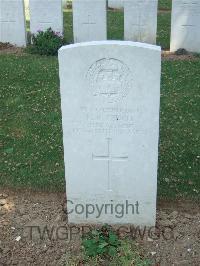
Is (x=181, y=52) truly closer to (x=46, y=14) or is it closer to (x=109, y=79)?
(x=46, y=14)

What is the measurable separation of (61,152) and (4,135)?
104 centimetres

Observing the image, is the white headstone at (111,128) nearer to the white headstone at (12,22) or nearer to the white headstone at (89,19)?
the white headstone at (89,19)

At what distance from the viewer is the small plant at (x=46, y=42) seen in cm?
1052

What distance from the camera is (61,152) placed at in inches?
243

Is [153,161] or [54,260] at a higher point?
[153,161]

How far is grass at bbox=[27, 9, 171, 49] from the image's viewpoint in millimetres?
11938

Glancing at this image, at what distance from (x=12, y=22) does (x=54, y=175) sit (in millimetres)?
6696

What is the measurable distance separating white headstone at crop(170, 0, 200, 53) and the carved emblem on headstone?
697 centimetres

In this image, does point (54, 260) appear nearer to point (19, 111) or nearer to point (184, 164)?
point (184, 164)

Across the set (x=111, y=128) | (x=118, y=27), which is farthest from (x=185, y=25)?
(x=111, y=128)

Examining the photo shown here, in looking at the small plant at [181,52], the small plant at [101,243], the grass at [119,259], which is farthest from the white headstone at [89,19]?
the grass at [119,259]

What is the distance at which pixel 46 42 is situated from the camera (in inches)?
417

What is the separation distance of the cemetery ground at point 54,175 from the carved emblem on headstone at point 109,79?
1.45m

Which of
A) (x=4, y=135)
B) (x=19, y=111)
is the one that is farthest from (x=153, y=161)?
(x=19, y=111)
